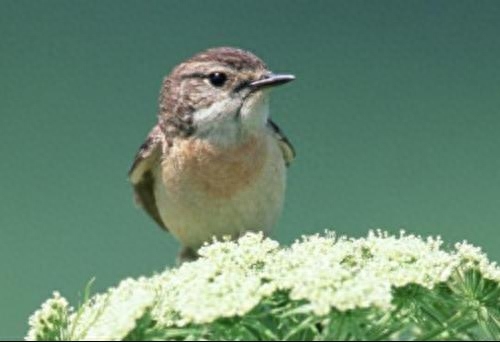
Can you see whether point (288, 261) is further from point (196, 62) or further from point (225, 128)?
point (196, 62)

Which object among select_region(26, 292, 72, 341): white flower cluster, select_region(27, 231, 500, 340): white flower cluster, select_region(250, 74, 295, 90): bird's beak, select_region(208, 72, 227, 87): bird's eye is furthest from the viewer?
select_region(208, 72, 227, 87): bird's eye

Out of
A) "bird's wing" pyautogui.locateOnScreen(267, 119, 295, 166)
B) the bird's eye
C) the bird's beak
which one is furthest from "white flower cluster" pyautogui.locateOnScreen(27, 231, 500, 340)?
"bird's wing" pyautogui.locateOnScreen(267, 119, 295, 166)

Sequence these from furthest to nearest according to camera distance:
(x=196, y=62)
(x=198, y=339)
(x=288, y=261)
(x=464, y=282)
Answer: (x=196, y=62) < (x=464, y=282) < (x=288, y=261) < (x=198, y=339)

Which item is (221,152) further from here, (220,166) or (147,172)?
(147,172)

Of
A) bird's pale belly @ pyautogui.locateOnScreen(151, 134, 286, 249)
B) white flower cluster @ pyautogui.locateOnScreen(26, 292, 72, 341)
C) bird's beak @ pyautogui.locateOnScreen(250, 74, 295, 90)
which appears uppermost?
bird's beak @ pyautogui.locateOnScreen(250, 74, 295, 90)

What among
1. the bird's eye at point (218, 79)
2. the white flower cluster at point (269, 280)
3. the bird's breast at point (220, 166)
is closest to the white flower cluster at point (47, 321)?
the white flower cluster at point (269, 280)

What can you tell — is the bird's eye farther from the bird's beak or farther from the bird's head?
the bird's beak

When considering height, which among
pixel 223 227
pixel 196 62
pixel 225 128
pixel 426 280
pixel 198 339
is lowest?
pixel 198 339

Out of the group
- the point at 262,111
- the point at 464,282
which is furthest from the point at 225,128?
the point at 464,282

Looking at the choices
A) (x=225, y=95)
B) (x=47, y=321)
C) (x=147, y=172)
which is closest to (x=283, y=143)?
(x=225, y=95)
